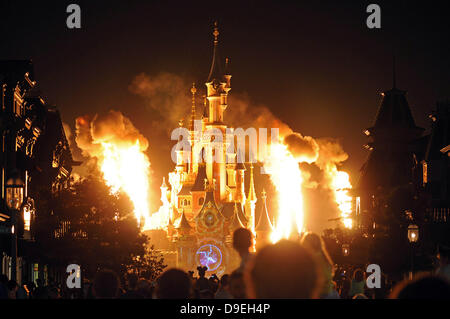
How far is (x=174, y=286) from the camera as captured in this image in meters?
10.4

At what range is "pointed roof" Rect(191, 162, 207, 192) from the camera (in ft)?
596

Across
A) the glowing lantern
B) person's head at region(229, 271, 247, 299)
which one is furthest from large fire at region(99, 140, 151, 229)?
person's head at region(229, 271, 247, 299)

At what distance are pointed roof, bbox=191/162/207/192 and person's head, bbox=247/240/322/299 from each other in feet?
566

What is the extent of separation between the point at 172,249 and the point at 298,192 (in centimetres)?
3224

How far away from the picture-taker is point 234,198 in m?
189

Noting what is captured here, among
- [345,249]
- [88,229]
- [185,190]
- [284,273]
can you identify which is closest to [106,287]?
[284,273]

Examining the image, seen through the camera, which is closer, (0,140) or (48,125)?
(0,140)

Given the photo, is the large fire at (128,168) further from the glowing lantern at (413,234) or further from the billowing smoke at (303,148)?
the glowing lantern at (413,234)

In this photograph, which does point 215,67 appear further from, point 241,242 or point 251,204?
point 241,242

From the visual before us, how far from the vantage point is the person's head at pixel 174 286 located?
10.4 metres

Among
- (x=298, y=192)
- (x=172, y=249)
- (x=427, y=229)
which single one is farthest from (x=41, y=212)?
(x=172, y=249)

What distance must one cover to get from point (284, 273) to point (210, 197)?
166 m

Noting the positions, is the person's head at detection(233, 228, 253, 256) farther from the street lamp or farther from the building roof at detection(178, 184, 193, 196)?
the building roof at detection(178, 184, 193, 196)
